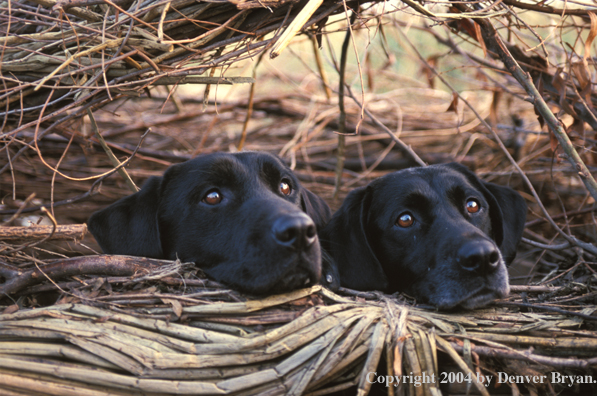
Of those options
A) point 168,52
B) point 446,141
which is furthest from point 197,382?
point 446,141

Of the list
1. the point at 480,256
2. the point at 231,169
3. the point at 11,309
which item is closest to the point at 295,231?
the point at 231,169

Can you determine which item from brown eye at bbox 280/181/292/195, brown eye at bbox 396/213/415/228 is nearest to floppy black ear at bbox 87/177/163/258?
brown eye at bbox 280/181/292/195

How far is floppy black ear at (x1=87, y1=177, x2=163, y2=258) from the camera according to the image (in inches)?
110

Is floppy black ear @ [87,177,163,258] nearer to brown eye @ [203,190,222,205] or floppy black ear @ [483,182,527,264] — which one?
brown eye @ [203,190,222,205]

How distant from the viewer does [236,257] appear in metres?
2.50

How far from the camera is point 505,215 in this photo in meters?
3.18

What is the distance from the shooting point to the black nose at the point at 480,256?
2.47m

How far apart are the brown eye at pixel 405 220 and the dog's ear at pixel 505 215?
1.78ft

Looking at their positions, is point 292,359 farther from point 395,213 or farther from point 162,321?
point 395,213

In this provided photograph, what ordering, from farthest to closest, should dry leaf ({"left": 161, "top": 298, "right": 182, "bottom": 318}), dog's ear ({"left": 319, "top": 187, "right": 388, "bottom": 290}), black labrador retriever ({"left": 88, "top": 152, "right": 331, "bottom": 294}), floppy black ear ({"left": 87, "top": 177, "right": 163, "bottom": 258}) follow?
dog's ear ({"left": 319, "top": 187, "right": 388, "bottom": 290})
floppy black ear ({"left": 87, "top": 177, "right": 163, "bottom": 258})
black labrador retriever ({"left": 88, "top": 152, "right": 331, "bottom": 294})
dry leaf ({"left": 161, "top": 298, "right": 182, "bottom": 318})

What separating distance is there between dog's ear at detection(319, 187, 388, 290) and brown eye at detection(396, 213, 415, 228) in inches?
8.2

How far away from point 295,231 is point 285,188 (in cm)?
82

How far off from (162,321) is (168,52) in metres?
1.27

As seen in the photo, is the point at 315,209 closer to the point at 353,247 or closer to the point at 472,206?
the point at 353,247
